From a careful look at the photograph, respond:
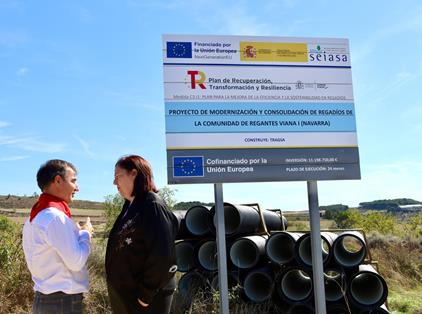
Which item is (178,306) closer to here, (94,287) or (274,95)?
(94,287)

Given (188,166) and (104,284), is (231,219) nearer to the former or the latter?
(104,284)

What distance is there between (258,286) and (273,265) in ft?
1.16

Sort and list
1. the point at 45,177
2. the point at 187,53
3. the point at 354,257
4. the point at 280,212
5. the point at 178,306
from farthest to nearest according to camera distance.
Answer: the point at 280,212 < the point at 354,257 < the point at 178,306 < the point at 187,53 < the point at 45,177

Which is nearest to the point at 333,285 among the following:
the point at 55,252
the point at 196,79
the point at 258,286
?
the point at 258,286

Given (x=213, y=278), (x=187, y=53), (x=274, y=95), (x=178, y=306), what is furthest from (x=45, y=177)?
(x=213, y=278)

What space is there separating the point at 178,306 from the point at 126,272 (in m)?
2.91

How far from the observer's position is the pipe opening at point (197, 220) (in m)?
6.86

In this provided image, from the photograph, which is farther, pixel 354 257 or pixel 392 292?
pixel 392 292

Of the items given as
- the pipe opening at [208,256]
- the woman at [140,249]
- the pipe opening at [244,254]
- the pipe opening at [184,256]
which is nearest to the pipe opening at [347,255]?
the pipe opening at [244,254]

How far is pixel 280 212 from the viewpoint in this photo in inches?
336

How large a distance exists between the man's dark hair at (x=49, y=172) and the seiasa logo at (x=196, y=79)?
2.08 meters

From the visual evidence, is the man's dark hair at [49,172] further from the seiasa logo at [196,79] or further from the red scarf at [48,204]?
the seiasa logo at [196,79]

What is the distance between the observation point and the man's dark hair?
324 cm

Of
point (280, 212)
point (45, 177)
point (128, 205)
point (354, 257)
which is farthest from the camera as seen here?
point (280, 212)
